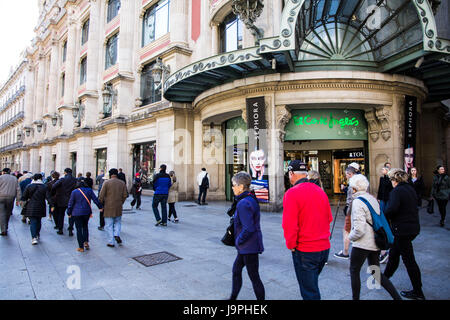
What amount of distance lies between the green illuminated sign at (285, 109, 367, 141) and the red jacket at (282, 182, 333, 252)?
29.4 ft

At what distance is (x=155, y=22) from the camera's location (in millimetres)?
18062

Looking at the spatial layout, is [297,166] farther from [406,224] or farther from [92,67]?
[92,67]

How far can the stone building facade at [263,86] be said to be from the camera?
402 inches

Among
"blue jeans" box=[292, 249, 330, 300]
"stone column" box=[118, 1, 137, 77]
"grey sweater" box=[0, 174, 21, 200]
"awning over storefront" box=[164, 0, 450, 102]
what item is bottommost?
"blue jeans" box=[292, 249, 330, 300]

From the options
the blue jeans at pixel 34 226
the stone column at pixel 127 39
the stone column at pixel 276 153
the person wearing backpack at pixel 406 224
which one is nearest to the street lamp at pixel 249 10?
the stone column at pixel 276 153

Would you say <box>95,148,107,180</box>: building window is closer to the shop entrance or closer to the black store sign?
the shop entrance

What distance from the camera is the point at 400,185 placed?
3756 mm

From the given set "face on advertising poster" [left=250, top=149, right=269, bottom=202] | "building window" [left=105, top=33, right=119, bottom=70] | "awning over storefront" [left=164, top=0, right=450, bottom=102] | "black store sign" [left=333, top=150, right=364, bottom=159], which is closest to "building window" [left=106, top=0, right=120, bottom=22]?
"building window" [left=105, top=33, right=119, bottom=70]

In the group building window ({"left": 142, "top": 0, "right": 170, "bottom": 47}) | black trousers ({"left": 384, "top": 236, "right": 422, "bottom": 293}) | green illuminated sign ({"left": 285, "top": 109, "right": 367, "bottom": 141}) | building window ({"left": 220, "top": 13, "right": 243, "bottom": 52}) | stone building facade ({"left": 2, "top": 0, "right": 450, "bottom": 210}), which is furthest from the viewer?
building window ({"left": 142, "top": 0, "right": 170, "bottom": 47})

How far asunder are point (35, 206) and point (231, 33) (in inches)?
441

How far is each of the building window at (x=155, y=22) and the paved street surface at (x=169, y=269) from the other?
14.3 metres

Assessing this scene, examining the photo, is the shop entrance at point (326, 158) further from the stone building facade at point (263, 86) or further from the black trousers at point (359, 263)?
the black trousers at point (359, 263)

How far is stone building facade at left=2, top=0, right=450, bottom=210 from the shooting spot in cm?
1021
